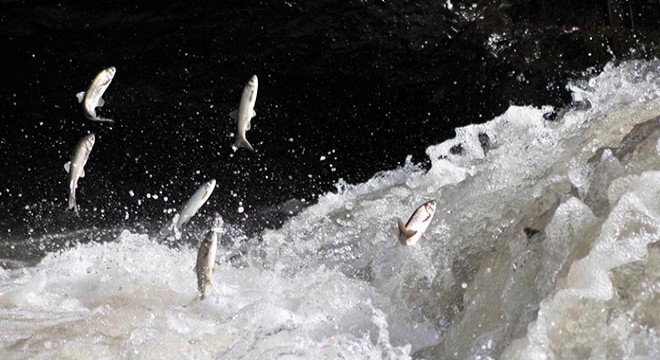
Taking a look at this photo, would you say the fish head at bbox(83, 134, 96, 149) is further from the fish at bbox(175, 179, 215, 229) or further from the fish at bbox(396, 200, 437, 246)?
the fish at bbox(396, 200, 437, 246)

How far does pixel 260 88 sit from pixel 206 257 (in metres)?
3.64

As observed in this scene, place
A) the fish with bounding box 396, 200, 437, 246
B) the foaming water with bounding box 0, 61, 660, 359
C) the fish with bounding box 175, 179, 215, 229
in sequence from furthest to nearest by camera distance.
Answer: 1. the fish with bounding box 175, 179, 215, 229
2. the fish with bounding box 396, 200, 437, 246
3. the foaming water with bounding box 0, 61, 660, 359

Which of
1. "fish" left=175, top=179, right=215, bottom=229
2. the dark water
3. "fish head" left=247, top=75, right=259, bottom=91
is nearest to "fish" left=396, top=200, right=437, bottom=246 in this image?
"fish" left=175, top=179, right=215, bottom=229

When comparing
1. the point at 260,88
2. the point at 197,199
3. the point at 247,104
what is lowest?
the point at 260,88

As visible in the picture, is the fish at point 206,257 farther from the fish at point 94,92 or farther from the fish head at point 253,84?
the fish at point 94,92

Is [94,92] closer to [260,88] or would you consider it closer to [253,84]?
[253,84]

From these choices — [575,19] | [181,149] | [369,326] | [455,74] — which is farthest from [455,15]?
[369,326]

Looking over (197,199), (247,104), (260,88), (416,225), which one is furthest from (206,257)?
(260,88)

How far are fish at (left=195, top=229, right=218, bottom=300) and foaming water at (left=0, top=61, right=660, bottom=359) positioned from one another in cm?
13

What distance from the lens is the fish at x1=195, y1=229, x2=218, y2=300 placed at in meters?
3.99

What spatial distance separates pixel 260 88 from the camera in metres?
7.52

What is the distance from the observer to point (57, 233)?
282 inches

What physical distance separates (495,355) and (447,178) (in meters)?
2.59

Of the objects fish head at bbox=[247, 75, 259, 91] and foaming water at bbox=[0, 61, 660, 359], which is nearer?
foaming water at bbox=[0, 61, 660, 359]
